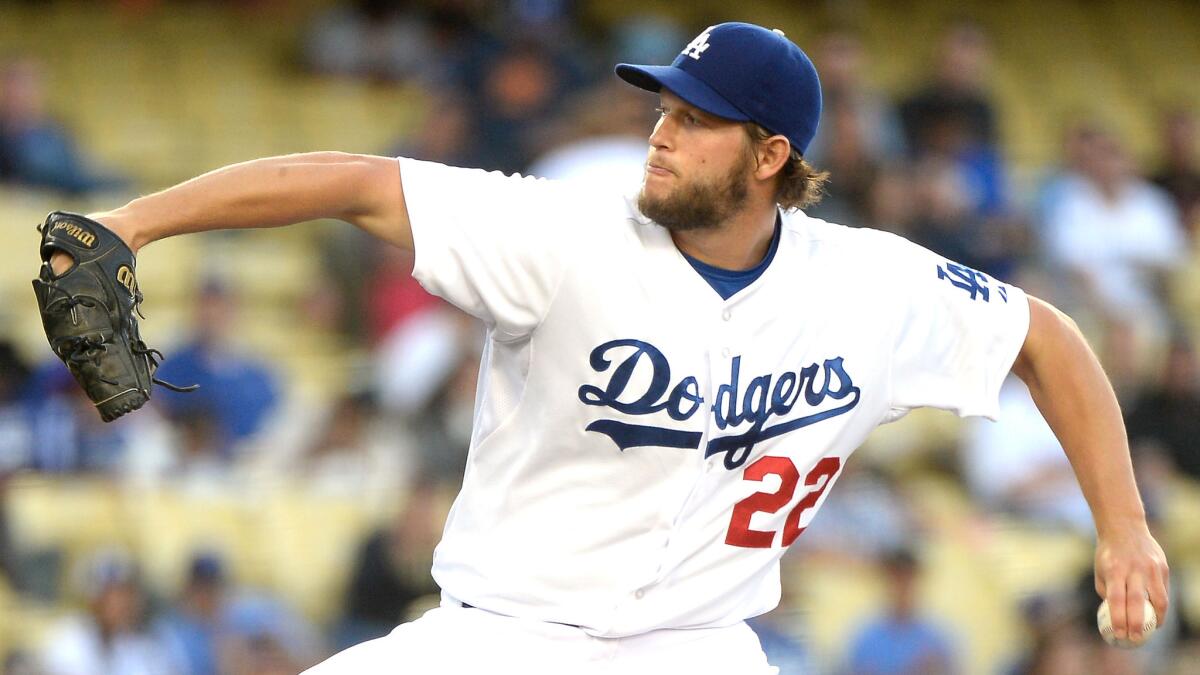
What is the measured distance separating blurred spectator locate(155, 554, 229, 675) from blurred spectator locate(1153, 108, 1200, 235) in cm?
549

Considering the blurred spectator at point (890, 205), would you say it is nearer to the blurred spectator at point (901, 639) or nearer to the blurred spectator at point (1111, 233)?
the blurred spectator at point (1111, 233)

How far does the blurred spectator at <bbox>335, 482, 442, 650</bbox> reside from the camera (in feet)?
21.7

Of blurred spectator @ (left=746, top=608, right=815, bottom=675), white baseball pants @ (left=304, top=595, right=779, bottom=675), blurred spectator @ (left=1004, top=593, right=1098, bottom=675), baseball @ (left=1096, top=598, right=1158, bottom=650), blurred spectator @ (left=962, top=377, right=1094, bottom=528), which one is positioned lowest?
blurred spectator @ (left=1004, top=593, right=1098, bottom=675)

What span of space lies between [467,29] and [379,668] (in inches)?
240

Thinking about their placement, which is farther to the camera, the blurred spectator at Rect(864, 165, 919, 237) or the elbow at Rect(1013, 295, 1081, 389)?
the blurred spectator at Rect(864, 165, 919, 237)

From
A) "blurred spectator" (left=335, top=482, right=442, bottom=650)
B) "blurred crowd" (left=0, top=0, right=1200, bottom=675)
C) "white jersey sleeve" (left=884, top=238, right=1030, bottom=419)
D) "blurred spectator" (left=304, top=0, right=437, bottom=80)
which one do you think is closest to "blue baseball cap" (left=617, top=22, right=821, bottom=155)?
"white jersey sleeve" (left=884, top=238, right=1030, bottom=419)

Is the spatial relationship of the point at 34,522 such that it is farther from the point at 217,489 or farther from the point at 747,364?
the point at 747,364

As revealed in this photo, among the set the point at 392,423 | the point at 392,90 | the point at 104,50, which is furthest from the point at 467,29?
the point at 392,423

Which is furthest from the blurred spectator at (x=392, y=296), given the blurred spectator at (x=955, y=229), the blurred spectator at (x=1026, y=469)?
the blurred spectator at (x=1026, y=469)

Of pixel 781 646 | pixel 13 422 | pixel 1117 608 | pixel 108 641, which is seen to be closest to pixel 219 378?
pixel 13 422

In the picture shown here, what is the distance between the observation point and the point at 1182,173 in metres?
9.48

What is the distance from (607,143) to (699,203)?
11.5ft

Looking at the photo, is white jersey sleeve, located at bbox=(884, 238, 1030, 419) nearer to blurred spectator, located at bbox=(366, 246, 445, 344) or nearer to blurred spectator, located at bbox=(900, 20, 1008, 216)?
blurred spectator, located at bbox=(366, 246, 445, 344)

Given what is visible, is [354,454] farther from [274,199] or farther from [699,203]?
[274,199]
